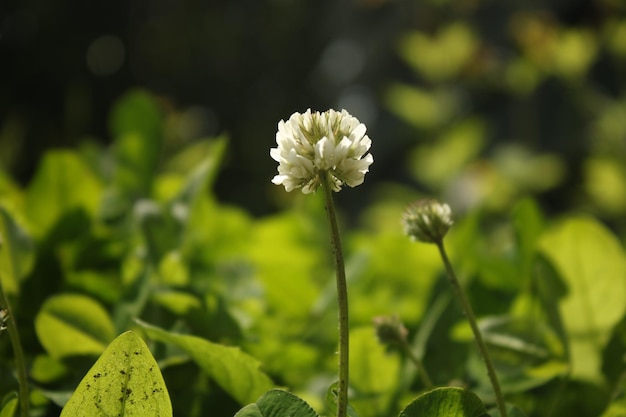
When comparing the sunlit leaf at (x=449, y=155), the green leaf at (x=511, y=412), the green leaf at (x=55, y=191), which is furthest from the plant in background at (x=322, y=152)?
the sunlit leaf at (x=449, y=155)

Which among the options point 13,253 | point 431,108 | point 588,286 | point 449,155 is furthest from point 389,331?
point 431,108

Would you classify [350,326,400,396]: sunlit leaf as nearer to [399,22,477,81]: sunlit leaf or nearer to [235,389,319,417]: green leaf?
[235,389,319,417]: green leaf

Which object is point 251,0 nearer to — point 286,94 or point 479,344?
point 286,94

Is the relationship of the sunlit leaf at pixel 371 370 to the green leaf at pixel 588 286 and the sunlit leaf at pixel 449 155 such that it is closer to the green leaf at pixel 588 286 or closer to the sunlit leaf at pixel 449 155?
the green leaf at pixel 588 286

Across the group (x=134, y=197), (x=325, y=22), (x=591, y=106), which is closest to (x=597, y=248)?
(x=134, y=197)

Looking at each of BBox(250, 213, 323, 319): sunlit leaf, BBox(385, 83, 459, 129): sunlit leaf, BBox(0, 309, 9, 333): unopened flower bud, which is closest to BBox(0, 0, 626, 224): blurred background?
BBox(385, 83, 459, 129): sunlit leaf
